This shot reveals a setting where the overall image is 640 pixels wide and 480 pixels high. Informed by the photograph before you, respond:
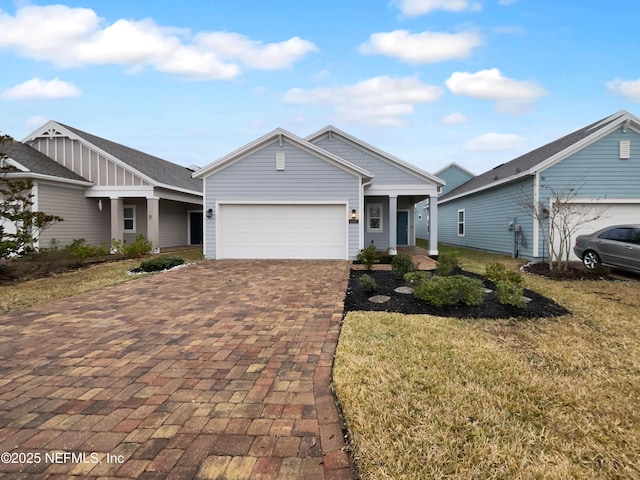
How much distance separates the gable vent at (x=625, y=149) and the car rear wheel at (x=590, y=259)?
4.97 metres

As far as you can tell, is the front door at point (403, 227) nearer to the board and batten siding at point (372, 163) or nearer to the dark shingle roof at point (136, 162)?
the board and batten siding at point (372, 163)

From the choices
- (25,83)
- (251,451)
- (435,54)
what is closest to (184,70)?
(25,83)

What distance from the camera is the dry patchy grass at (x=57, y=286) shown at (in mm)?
6633

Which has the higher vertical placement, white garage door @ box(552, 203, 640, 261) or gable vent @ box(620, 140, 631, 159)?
gable vent @ box(620, 140, 631, 159)

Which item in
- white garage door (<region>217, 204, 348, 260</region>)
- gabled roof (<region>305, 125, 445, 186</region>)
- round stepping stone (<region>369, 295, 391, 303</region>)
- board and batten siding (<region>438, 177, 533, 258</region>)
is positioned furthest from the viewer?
gabled roof (<region>305, 125, 445, 186</region>)

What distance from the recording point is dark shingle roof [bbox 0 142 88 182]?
1315 centimetres

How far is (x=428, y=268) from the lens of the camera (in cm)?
1071

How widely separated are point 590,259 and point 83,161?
19997mm

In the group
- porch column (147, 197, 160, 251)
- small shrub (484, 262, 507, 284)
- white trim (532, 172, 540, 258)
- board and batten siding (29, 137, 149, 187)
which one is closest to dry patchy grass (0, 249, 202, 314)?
porch column (147, 197, 160, 251)

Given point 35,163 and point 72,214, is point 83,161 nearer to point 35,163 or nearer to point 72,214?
point 35,163

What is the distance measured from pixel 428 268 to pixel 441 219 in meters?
15.3

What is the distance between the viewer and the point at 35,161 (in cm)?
1380

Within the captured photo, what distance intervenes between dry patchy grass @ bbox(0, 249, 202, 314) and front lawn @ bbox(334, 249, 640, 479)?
6.29 meters

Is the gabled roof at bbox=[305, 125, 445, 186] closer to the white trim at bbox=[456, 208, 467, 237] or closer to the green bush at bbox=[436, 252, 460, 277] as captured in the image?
the green bush at bbox=[436, 252, 460, 277]
